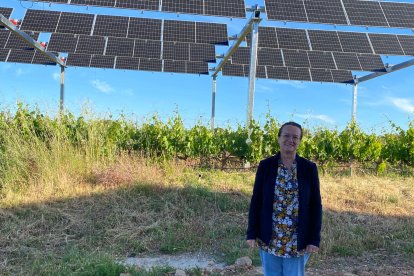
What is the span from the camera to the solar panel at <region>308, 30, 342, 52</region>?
12.4 meters

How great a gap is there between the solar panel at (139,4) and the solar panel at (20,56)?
7586 mm

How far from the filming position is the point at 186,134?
29.8 ft

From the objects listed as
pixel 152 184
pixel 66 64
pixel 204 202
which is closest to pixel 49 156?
pixel 152 184

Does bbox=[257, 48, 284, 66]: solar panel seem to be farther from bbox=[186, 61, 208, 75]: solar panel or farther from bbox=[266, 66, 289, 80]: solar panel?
bbox=[186, 61, 208, 75]: solar panel

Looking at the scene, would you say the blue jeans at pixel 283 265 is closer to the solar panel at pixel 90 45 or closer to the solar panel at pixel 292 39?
the solar panel at pixel 292 39

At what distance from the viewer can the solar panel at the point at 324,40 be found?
490 inches

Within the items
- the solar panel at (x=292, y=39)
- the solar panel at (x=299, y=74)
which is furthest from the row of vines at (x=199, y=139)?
the solar panel at (x=299, y=74)

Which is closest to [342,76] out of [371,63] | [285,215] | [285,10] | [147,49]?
[371,63]

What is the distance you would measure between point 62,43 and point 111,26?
7.38ft

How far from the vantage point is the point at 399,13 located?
1109 cm

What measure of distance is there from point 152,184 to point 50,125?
9.56ft

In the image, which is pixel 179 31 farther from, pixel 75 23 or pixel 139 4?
pixel 139 4

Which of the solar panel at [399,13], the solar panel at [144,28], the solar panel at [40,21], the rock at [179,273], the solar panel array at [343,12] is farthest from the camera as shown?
the solar panel at [144,28]

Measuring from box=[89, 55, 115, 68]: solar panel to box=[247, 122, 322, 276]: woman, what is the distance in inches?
505
